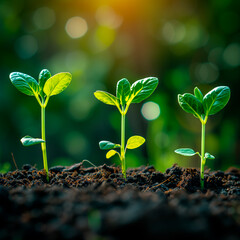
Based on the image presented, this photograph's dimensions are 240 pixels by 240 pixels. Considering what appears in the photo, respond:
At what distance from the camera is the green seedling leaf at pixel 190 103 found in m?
1.06

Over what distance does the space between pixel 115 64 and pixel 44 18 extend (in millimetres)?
1055

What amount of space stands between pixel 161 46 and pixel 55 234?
2798mm

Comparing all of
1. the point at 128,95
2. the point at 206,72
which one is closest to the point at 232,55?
the point at 206,72

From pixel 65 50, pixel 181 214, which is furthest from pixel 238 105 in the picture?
pixel 181 214

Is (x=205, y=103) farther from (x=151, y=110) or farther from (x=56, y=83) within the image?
(x=151, y=110)

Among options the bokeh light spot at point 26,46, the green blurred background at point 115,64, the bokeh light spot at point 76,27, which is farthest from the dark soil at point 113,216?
the bokeh light spot at point 26,46

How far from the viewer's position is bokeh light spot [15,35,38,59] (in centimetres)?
345

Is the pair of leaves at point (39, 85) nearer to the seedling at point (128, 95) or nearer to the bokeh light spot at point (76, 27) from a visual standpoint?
the seedling at point (128, 95)

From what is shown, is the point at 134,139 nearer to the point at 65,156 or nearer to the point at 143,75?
the point at 143,75

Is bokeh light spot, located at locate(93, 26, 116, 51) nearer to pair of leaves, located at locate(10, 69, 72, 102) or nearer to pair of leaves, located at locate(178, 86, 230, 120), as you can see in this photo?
pair of leaves, located at locate(10, 69, 72, 102)

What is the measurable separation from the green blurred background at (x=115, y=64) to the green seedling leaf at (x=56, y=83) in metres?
1.46

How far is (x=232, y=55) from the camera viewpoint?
2869 millimetres

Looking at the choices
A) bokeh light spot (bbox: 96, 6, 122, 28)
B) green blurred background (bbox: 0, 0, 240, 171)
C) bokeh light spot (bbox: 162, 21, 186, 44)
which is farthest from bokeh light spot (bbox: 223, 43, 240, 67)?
bokeh light spot (bbox: 96, 6, 122, 28)

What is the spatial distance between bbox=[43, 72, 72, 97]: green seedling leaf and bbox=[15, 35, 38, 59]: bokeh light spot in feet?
8.42
